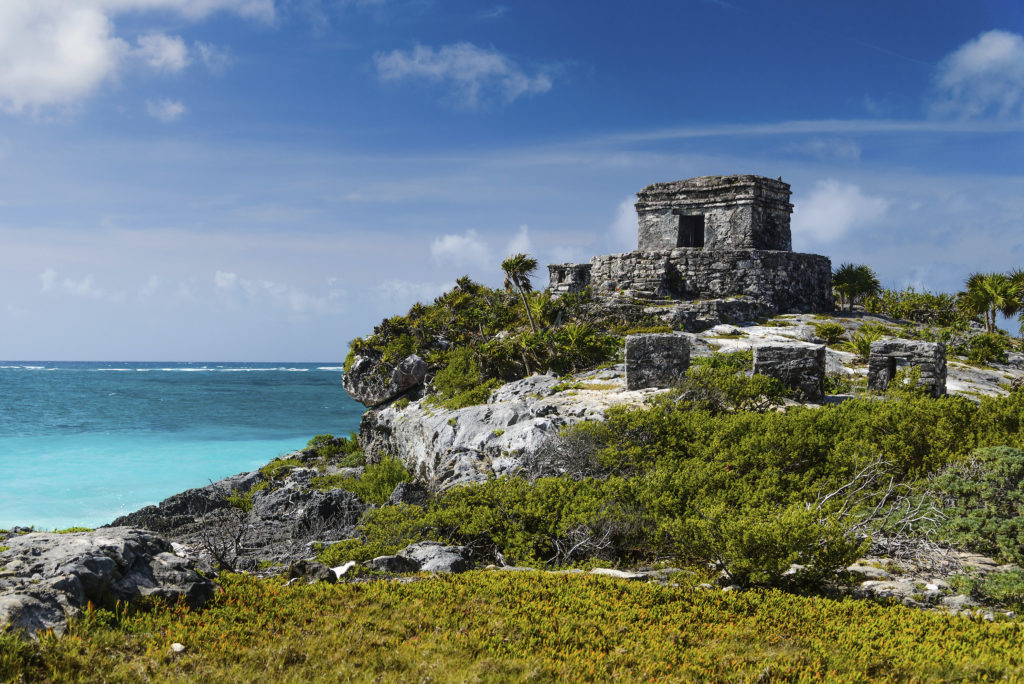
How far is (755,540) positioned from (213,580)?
17.2ft

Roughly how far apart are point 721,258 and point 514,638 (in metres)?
21.6

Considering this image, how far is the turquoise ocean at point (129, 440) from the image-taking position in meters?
27.8

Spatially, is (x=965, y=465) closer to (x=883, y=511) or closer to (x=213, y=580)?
(x=883, y=511)

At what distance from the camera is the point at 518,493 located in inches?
358

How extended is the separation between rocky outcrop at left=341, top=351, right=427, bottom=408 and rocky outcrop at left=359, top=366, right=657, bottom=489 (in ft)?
12.0

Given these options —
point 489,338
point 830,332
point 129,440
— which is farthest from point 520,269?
point 129,440

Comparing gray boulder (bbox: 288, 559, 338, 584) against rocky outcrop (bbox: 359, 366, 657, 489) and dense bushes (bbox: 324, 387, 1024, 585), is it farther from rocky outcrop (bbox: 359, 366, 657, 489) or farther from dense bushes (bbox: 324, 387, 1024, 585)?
rocky outcrop (bbox: 359, 366, 657, 489)

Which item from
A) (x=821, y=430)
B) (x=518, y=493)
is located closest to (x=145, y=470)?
(x=518, y=493)

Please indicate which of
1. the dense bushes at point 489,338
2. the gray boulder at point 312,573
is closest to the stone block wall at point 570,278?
the dense bushes at point 489,338

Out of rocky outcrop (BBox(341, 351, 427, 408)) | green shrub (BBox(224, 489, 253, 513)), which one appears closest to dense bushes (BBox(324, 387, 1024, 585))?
green shrub (BBox(224, 489, 253, 513))

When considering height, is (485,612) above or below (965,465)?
below

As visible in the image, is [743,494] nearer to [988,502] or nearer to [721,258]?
[988,502]

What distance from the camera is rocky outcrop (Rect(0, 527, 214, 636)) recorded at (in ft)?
15.7

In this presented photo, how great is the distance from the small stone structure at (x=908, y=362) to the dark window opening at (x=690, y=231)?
12.9 metres
